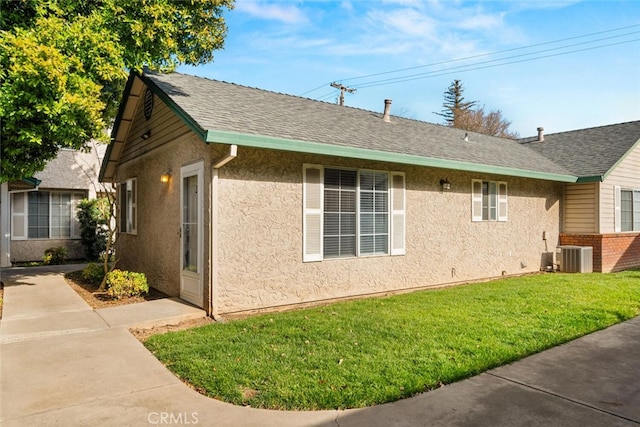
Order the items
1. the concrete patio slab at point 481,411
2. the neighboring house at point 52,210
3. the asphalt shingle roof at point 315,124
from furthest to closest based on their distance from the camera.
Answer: the neighboring house at point 52,210 < the asphalt shingle roof at point 315,124 < the concrete patio slab at point 481,411

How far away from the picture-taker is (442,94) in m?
42.2

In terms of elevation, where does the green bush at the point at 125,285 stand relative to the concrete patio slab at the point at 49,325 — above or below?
above

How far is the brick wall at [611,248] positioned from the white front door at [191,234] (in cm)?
1095

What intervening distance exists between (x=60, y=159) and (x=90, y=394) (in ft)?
47.2

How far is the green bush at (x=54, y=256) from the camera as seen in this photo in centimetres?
1354

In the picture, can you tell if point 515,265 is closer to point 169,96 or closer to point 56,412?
point 169,96

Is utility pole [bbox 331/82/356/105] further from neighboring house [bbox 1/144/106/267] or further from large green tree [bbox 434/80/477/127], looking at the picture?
large green tree [bbox 434/80/477/127]

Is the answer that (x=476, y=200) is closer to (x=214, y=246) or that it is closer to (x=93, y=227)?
(x=214, y=246)

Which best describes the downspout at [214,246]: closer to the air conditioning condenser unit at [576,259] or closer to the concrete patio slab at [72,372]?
the concrete patio slab at [72,372]

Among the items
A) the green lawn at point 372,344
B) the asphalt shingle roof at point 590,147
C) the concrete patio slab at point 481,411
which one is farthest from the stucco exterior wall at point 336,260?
the concrete patio slab at point 481,411

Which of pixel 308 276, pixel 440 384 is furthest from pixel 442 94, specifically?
pixel 440 384

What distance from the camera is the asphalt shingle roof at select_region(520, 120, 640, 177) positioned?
12289mm

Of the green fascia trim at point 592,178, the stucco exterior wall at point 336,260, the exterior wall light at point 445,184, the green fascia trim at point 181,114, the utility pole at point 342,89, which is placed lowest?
the stucco exterior wall at point 336,260

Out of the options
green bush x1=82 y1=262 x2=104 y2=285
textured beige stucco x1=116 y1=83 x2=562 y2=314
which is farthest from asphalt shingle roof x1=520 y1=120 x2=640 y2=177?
green bush x1=82 y1=262 x2=104 y2=285
